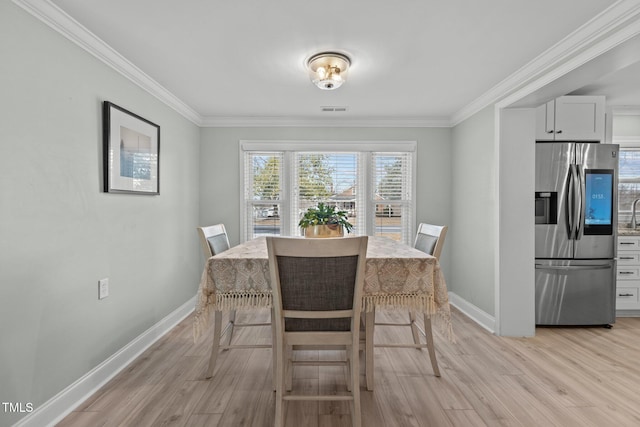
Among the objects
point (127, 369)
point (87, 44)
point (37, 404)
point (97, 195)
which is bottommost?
point (127, 369)

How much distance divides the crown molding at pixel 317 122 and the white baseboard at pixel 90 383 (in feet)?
7.82

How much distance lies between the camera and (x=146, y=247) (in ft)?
8.95

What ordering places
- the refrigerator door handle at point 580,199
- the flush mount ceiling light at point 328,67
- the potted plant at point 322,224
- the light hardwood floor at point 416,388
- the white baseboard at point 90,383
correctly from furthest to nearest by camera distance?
the refrigerator door handle at point 580,199, the potted plant at point 322,224, the flush mount ceiling light at point 328,67, the light hardwood floor at point 416,388, the white baseboard at point 90,383

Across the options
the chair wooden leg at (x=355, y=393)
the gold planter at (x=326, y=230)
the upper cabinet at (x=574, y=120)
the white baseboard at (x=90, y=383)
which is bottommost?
the white baseboard at (x=90, y=383)

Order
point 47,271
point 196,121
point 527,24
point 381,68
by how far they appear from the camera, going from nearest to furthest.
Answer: point 47,271
point 527,24
point 381,68
point 196,121

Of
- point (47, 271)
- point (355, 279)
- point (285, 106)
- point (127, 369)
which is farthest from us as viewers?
point (285, 106)

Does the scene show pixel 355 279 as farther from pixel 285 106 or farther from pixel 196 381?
pixel 285 106

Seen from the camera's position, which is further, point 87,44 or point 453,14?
point 87,44

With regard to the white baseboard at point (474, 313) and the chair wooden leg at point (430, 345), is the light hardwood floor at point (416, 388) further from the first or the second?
the white baseboard at point (474, 313)

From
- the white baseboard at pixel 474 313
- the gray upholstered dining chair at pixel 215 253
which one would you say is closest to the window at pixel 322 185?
the white baseboard at pixel 474 313

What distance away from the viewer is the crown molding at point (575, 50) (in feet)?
5.66

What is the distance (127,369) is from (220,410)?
0.98 metres

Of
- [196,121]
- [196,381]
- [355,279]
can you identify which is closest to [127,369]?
[196,381]

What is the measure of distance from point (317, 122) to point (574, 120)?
2.71 meters
